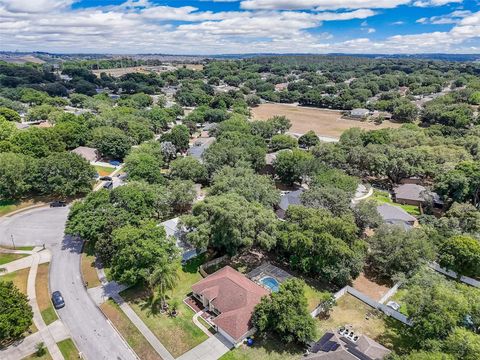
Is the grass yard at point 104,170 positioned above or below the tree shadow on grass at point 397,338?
above

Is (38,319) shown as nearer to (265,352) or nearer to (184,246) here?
(184,246)

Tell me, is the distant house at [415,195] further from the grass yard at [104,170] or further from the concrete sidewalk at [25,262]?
the grass yard at [104,170]

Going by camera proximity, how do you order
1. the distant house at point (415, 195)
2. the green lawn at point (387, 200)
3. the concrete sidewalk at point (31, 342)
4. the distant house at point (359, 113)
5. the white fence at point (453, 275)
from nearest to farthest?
the concrete sidewalk at point (31, 342), the white fence at point (453, 275), the distant house at point (415, 195), the green lawn at point (387, 200), the distant house at point (359, 113)

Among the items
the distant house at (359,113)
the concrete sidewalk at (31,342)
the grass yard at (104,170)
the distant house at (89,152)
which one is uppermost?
the distant house at (359,113)

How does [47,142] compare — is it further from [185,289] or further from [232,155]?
[185,289]

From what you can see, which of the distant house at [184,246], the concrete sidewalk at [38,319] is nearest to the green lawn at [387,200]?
the distant house at [184,246]

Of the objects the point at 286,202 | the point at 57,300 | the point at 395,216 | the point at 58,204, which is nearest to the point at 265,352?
the point at 57,300

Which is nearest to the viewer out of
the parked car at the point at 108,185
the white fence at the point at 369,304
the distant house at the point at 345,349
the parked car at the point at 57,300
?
the distant house at the point at 345,349
